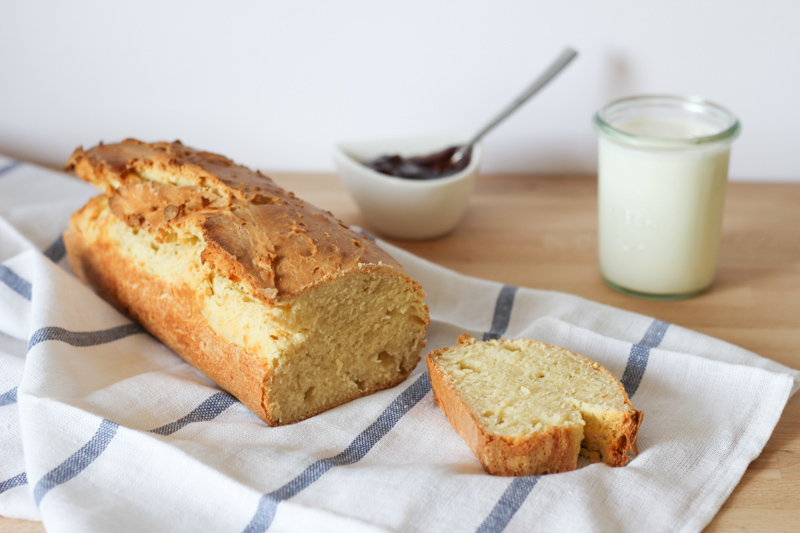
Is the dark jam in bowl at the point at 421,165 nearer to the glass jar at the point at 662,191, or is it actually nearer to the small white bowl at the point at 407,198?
the small white bowl at the point at 407,198

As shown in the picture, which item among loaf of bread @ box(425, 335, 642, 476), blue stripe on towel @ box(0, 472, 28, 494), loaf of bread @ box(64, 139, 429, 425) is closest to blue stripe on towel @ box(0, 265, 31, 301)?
loaf of bread @ box(64, 139, 429, 425)

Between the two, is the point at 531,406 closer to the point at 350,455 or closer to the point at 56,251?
the point at 350,455

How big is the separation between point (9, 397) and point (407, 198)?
4.83 feet

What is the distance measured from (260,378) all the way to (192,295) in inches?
14.3

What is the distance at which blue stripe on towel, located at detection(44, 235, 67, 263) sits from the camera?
2715 mm

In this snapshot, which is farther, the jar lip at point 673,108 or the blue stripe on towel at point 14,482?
the jar lip at point 673,108

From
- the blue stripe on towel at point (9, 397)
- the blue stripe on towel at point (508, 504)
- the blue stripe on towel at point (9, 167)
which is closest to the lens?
the blue stripe on towel at point (508, 504)

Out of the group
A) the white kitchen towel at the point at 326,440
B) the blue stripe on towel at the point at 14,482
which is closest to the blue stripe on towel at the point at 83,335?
the white kitchen towel at the point at 326,440

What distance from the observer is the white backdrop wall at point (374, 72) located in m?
3.13

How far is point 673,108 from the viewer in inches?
101

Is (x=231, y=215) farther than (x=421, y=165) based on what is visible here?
No

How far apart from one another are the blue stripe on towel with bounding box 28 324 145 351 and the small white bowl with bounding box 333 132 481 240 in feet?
3.28

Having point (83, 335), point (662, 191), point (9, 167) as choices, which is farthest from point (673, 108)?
point (9, 167)

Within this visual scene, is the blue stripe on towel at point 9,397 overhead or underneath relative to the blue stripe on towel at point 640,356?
overhead
